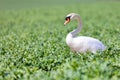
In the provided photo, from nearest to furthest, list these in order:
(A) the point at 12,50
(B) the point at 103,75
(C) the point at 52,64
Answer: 1. (B) the point at 103,75
2. (C) the point at 52,64
3. (A) the point at 12,50

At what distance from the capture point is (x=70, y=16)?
11188 mm

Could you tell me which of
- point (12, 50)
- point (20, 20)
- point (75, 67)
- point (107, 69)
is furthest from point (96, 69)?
point (20, 20)

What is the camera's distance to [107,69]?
622 cm

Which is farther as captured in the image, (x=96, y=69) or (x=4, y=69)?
(x=4, y=69)

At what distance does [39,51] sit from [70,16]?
178 cm

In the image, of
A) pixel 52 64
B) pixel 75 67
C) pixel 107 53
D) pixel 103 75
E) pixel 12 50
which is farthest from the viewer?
pixel 12 50

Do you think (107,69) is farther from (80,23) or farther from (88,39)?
(80,23)

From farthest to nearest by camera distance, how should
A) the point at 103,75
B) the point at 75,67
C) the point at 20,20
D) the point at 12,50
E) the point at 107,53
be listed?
the point at 20,20
the point at 12,50
the point at 107,53
the point at 75,67
the point at 103,75

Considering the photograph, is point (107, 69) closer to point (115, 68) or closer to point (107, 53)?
point (115, 68)

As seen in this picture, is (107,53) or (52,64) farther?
(107,53)

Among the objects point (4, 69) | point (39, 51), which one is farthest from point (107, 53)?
point (4, 69)

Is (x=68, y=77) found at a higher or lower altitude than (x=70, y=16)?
lower

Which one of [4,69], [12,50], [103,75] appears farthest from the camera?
[12,50]

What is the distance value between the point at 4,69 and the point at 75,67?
164 cm
